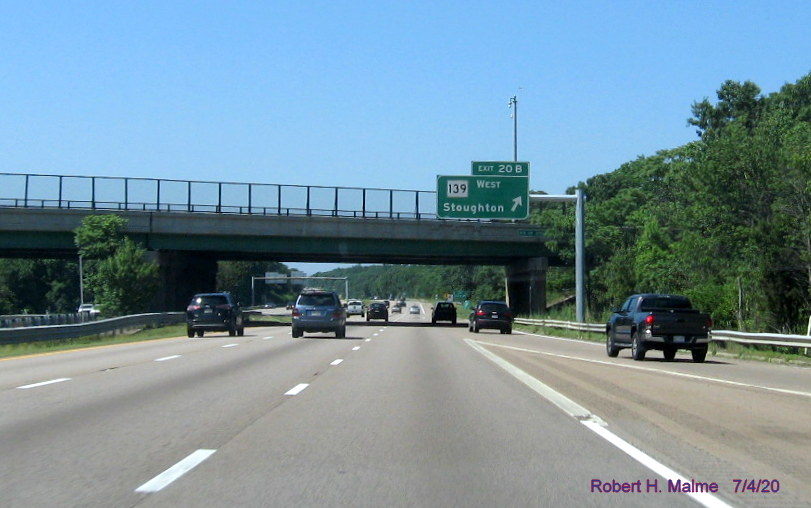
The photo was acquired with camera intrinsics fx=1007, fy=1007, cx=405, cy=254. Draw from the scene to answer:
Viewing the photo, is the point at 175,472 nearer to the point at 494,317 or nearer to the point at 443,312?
the point at 494,317

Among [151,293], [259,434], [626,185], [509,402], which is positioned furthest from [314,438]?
[626,185]

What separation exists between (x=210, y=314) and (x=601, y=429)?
31951 millimetres

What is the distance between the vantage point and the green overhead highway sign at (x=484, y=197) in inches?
1997

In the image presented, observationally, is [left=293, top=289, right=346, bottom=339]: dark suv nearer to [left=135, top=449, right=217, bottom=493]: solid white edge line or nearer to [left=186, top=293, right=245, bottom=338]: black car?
[left=186, top=293, right=245, bottom=338]: black car

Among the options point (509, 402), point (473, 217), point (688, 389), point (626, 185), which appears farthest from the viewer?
point (626, 185)

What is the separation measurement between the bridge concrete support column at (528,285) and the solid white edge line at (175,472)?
62112 millimetres

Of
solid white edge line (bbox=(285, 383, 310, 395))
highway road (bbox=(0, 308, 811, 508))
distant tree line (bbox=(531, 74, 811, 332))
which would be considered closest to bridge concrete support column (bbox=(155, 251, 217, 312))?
distant tree line (bbox=(531, 74, 811, 332))

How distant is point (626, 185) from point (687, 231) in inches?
3158

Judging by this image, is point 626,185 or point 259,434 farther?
point 626,185

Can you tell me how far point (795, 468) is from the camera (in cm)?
938

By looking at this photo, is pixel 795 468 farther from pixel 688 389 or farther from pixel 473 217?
pixel 473 217

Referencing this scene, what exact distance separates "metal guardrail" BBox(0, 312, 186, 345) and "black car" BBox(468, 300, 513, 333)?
17337mm

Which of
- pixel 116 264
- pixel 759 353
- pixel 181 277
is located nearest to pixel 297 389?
pixel 759 353

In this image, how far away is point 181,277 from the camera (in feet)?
229
